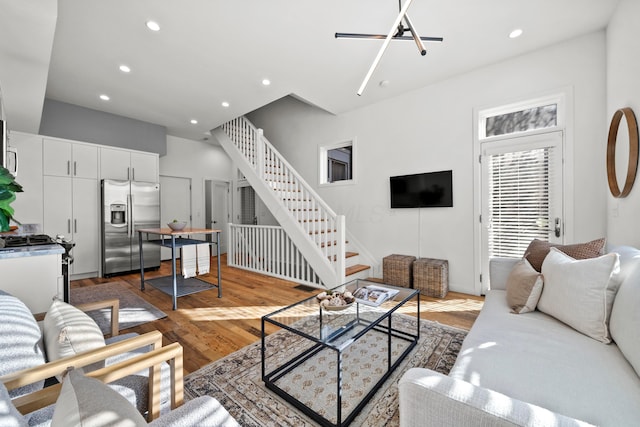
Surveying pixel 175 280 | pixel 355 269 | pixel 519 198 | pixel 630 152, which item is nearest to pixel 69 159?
pixel 175 280

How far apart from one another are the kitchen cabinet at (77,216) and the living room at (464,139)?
1597 mm

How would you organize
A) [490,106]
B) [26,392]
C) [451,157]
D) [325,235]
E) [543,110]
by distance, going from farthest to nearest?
1. [325,235]
2. [451,157]
3. [490,106]
4. [543,110]
5. [26,392]

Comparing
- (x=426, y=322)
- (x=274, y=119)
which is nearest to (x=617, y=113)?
(x=426, y=322)

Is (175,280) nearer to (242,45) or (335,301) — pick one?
(335,301)

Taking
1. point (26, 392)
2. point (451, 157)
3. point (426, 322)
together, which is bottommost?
point (426, 322)

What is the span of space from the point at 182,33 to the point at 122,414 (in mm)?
3162

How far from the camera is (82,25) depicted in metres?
2.51

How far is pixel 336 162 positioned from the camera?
5.65 meters

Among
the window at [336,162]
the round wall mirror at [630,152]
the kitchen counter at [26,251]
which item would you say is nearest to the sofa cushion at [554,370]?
the round wall mirror at [630,152]

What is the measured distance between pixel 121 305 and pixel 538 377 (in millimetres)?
3787

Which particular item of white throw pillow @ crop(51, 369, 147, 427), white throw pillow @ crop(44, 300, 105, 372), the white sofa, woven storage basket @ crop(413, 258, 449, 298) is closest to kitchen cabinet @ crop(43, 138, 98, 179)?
white throw pillow @ crop(44, 300, 105, 372)

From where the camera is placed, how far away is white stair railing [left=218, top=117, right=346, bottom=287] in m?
3.66

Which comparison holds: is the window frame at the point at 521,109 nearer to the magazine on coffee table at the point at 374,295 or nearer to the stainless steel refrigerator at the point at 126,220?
the magazine on coffee table at the point at 374,295

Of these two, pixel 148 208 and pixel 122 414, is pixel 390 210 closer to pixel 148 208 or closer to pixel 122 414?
pixel 122 414
